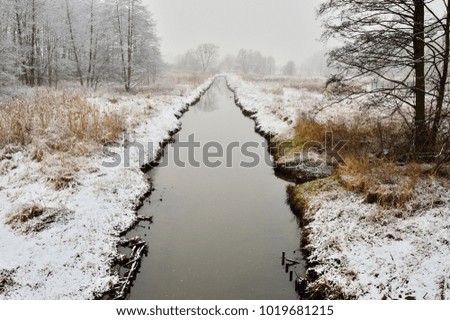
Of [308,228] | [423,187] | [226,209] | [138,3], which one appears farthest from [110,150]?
[138,3]

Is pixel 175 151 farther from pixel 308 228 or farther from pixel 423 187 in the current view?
pixel 423 187

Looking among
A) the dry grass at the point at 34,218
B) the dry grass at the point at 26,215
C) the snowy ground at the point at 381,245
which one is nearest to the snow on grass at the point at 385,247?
the snowy ground at the point at 381,245

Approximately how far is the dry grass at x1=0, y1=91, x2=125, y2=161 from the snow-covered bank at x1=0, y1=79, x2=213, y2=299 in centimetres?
42

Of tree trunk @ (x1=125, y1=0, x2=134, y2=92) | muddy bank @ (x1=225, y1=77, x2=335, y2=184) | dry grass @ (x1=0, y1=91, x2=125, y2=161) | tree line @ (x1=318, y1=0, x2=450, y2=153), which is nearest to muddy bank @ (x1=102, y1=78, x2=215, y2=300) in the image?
dry grass @ (x1=0, y1=91, x2=125, y2=161)

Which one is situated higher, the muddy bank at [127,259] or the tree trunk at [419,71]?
the tree trunk at [419,71]

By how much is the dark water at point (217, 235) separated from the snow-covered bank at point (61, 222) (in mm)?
551

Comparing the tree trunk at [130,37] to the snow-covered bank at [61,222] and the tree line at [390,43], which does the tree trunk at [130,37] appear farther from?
the tree line at [390,43]

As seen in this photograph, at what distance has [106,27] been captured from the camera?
2328 cm

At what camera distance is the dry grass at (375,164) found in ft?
17.4

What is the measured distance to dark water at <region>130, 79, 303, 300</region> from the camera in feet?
14.8

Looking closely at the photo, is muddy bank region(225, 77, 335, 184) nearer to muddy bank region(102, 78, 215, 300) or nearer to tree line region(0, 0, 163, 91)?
muddy bank region(102, 78, 215, 300)

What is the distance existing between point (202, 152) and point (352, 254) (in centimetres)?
740

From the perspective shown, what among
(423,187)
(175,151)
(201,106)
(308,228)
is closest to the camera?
(423,187)

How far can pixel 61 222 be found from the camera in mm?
5270
